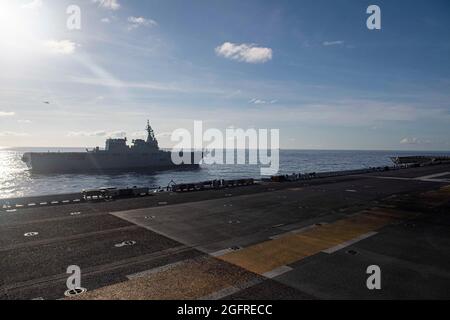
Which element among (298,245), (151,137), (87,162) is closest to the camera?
(298,245)

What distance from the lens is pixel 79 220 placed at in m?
18.5

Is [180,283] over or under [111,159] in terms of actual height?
under

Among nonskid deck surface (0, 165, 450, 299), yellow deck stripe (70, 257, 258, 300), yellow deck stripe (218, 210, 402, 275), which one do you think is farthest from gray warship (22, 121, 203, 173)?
yellow deck stripe (70, 257, 258, 300)

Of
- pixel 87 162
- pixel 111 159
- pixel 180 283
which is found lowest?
pixel 180 283

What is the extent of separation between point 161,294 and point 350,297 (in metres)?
5.38

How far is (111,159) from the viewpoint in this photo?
314 feet

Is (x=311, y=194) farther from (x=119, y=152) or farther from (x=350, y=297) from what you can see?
(x=119, y=152)

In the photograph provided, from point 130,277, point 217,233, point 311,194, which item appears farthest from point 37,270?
point 311,194

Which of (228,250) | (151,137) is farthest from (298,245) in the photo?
(151,137)

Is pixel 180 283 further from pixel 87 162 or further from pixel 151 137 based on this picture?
pixel 151 137

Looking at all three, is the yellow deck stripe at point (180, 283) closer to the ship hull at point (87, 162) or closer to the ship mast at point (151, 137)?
the ship hull at point (87, 162)

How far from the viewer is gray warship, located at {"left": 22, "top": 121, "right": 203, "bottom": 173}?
3529 inches

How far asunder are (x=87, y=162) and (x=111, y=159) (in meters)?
6.87

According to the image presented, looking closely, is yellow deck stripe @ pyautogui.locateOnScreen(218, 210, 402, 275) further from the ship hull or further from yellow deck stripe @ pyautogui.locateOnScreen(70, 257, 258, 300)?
the ship hull
